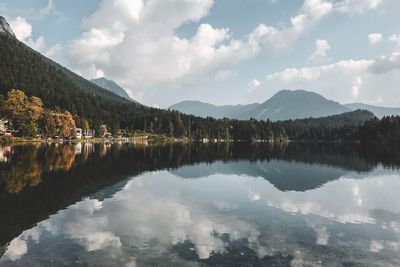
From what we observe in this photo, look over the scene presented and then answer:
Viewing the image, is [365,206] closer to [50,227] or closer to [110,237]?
[110,237]

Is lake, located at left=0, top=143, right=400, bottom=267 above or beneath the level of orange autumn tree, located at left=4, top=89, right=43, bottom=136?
beneath

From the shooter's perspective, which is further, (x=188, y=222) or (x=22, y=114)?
(x=22, y=114)

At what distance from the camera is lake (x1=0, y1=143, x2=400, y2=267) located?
21438 mm

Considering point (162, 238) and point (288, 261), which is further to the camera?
point (162, 238)

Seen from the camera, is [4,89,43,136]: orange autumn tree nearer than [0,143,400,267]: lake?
No

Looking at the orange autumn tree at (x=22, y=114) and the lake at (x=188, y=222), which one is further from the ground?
the orange autumn tree at (x=22, y=114)

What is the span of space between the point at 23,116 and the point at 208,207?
13091 cm

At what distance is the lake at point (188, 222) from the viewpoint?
21.4 meters

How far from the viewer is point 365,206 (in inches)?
1596

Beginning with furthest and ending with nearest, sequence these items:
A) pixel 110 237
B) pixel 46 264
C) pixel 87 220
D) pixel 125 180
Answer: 1. pixel 125 180
2. pixel 87 220
3. pixel 110 237
4. pixel 46 264

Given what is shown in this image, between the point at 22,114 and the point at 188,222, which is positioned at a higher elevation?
the point at 22,114

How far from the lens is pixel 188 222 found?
30.3 metres

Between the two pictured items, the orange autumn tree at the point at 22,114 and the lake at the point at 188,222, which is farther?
the orange autumn tree at the point at 22,114

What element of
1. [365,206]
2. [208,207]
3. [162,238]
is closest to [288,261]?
[162,238]
